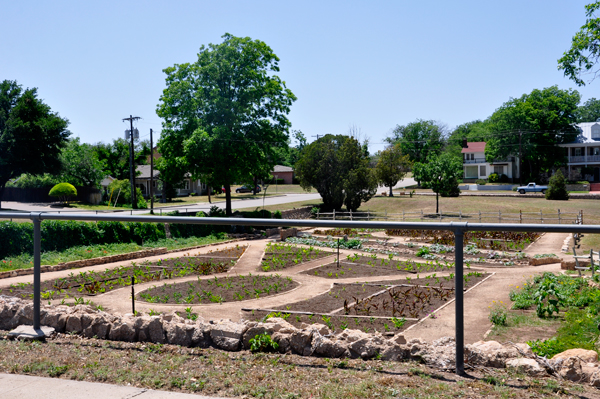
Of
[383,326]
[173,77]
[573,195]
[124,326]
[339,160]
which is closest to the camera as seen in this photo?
[124,326]

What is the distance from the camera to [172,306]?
10.7 meters

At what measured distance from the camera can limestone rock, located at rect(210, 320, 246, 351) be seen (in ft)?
15.6

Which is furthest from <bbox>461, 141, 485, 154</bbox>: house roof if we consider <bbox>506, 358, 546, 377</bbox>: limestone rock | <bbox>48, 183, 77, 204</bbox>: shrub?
<bbox>506, 358, 546, 377</bbox>: limestone rock

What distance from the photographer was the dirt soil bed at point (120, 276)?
487 inches

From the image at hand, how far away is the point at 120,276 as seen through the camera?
1473 centimetres

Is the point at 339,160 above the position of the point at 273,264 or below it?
above

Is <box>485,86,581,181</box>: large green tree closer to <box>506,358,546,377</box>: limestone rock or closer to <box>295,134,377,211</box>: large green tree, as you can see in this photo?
<box>295,134,377,211</box>: large green tree

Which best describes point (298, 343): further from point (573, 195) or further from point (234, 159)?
point (573, 195)

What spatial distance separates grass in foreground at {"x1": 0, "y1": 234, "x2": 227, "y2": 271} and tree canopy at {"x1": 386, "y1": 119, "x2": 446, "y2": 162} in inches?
3010

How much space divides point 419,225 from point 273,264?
42.5ft

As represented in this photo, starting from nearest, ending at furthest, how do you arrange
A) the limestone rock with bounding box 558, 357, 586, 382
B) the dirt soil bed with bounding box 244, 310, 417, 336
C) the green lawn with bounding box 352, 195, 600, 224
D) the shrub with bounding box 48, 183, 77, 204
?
1. the limestone rock with bounding box 558, 357, 586, 382
2. the dirt soil bed with bounding box 244, 310, 417, 336
3. the green lawn with bounding box 352, 195, 600, 224
4. the shrub with bounding box 48, 183, 77, 204

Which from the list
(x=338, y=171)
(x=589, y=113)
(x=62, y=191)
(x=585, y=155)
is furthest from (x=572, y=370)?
(x=589, y=113)

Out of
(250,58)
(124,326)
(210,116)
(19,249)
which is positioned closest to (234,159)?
(210,116)

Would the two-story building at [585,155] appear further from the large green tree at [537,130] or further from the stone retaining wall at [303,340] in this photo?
the stone retaining wall at [303,340]
